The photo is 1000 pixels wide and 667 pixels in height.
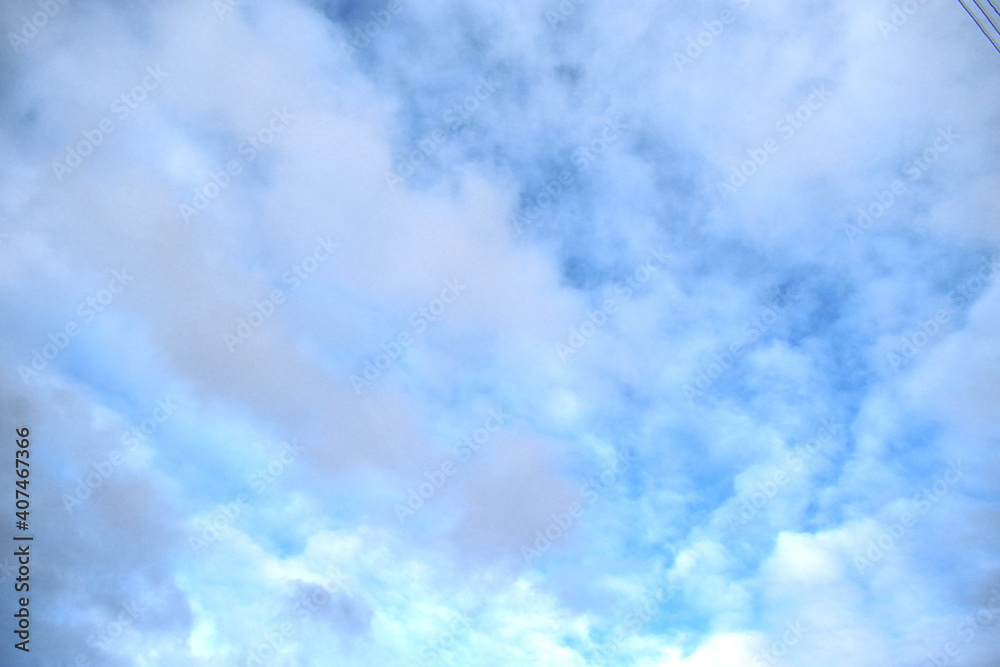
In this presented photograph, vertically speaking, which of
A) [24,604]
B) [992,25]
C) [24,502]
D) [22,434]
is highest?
[992,25]

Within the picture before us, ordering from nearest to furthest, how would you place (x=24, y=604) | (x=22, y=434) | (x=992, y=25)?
1. (x=992, y=25)
2. (x=22, y=434)
3. (x=24, y=604)

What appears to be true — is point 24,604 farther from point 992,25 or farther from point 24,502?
point 992,25

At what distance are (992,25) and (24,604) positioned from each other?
70520mm

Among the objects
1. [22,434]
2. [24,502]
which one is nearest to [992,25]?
[22,434]

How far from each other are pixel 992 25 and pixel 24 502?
64212 millimetres

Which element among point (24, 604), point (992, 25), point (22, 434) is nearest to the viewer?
point (992, 25)

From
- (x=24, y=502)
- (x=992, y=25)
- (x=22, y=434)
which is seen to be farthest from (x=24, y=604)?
(x=992, y=25)

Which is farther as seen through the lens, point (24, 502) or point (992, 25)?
point (24, 502)

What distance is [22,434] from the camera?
101ft

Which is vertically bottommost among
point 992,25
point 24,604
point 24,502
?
point 24,604

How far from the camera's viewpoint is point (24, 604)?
109ft

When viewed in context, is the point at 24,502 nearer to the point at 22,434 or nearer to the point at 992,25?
the point at 22,434

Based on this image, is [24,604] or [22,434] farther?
[24,604]

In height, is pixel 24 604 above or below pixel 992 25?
below
